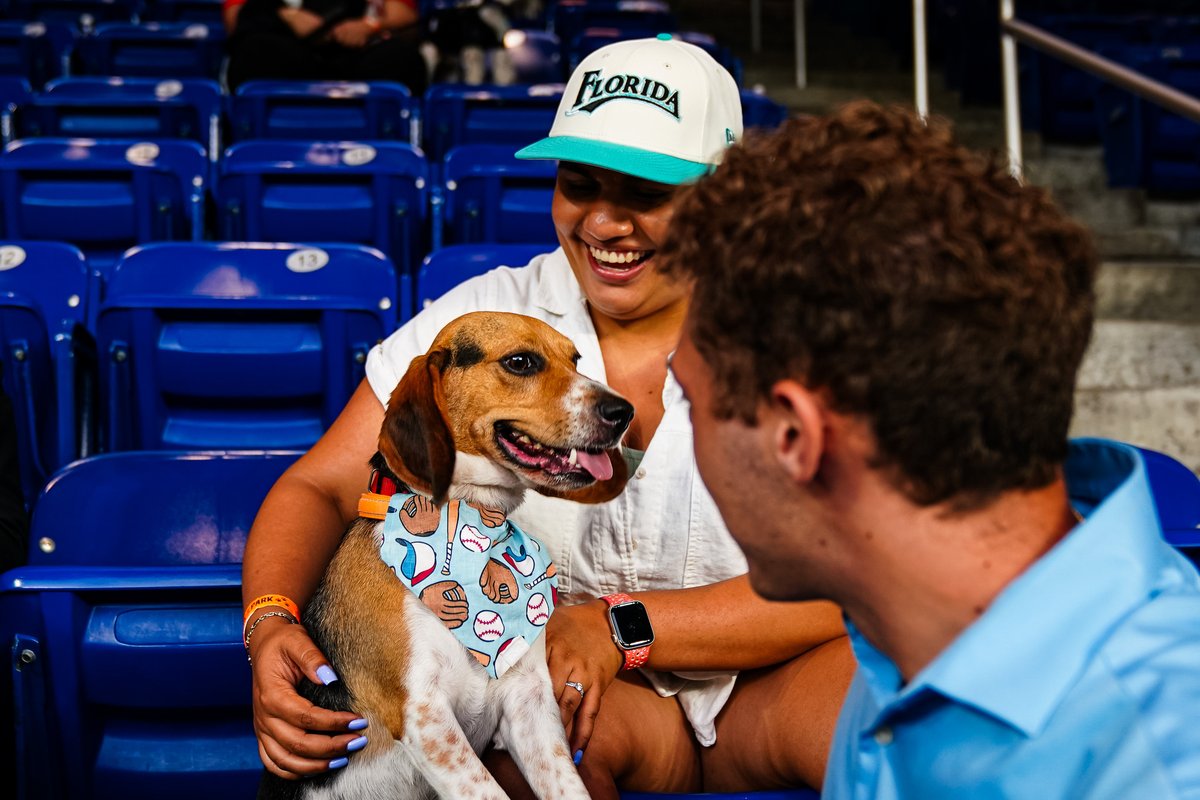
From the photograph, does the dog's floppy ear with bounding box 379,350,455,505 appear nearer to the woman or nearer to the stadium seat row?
the woman

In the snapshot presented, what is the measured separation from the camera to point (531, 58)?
20.2 feet

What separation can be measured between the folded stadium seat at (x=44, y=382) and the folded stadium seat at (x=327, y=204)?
0.99 metres

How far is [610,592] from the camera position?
1942 mm

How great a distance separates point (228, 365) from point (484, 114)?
2630mm

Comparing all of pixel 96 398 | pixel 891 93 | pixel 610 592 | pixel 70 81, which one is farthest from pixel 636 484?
pixel 891 93

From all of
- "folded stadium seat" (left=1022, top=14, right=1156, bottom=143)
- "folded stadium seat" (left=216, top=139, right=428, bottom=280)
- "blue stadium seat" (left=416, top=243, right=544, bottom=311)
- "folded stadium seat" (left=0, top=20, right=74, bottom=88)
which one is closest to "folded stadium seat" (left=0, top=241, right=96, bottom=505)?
"blue stadium seat" (left=416, top=243, right=544, bottom=311)

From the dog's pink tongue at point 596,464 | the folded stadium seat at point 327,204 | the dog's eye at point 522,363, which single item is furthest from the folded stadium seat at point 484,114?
the dog's pink tongue at point 596,464

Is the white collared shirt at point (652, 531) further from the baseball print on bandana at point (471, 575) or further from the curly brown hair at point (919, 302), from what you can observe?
the curly brown hair at point (919, 302)

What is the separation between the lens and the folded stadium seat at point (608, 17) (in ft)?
23.7

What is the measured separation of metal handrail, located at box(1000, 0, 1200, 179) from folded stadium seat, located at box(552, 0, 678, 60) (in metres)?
3.27

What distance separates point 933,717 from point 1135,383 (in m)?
3.37

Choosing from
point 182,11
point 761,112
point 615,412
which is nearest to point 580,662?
point 615,412

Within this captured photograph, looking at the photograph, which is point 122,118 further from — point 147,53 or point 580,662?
point 580,662

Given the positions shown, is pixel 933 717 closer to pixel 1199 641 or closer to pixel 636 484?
pixel 1199 641
